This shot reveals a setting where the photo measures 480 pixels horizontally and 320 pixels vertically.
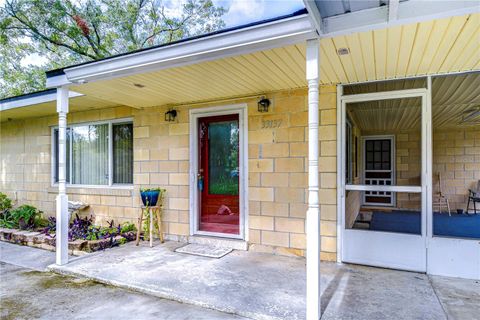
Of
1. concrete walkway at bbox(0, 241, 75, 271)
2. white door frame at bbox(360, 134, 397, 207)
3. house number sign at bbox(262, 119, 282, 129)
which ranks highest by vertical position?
house number sign at bbox(262, 119, 282, 129)

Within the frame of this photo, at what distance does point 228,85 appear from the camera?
3.95 metres

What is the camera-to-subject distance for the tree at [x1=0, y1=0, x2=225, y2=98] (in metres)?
12.3

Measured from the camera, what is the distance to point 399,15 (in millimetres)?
2180

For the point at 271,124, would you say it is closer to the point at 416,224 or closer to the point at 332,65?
the point at 332,65

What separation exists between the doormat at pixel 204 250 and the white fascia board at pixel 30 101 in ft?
9.62

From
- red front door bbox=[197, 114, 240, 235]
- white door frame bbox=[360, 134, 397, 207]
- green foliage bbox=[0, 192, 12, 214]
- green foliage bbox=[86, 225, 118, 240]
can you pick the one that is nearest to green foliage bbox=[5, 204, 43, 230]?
green foliage bbox=[0, 192, 12, 214]

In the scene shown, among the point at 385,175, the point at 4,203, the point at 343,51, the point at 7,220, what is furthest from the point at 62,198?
the point at 4,203

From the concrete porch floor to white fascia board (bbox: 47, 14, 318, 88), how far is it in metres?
2.32

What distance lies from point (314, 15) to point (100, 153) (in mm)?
5084

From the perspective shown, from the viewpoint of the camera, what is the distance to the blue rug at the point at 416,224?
381 cm

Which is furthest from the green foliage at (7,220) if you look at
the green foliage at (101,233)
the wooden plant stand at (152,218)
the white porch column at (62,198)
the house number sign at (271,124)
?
the house number sign at (271,124)

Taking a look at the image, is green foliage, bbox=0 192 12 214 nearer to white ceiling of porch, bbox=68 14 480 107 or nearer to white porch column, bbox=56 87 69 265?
white porch column, bbox=56 87 69 265

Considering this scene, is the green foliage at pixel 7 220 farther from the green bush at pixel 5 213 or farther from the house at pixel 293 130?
the house at pixel 293 130

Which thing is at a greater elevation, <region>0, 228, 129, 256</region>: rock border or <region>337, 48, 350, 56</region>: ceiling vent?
<region>337, 48, 350, 56</region>: ceiling vent
